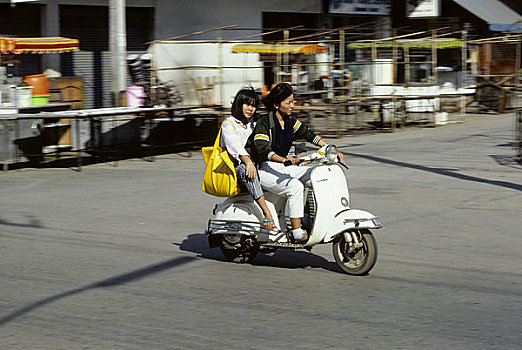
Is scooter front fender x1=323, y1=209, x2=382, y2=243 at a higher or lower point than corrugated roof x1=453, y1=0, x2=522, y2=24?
lower

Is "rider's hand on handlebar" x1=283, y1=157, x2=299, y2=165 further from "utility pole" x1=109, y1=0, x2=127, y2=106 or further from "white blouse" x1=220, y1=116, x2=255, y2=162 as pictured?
"utility pole" x1=109, y1=0, x2=127, y2=106

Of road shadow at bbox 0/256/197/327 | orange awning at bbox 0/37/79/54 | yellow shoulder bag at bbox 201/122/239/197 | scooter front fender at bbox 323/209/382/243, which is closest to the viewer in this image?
road shadow at bbox 0/256/197/327

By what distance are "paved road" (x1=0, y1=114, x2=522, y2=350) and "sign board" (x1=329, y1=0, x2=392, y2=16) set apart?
15.5 m

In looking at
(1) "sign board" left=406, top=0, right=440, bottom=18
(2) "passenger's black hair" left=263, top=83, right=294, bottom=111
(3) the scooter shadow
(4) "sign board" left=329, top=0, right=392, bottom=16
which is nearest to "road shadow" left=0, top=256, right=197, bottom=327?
(3) the scooter shadow

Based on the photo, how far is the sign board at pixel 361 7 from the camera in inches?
1059

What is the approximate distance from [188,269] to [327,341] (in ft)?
7.80

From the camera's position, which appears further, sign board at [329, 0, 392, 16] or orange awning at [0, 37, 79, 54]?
sign board at [329, 0, 392, 16]

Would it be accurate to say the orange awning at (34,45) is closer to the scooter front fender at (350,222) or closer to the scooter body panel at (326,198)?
the scooter body panel at (326,198)

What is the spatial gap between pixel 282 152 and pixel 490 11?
84.8ft

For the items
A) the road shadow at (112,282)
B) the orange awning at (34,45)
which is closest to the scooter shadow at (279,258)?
the road shadow at (112,282)

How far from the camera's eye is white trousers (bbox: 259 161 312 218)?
6613mm

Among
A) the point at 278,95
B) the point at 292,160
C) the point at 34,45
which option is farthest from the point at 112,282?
the point at 34,45

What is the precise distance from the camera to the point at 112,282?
651cm

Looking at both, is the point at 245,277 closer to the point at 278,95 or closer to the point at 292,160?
the point at 292,160
